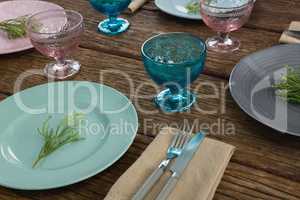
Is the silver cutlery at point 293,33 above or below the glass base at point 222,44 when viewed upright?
above

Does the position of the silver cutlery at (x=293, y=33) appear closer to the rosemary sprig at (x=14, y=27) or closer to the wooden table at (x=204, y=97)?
the wooden table at (x=204, y=97)

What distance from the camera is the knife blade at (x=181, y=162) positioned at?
592 millimetres

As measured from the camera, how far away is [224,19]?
913mm

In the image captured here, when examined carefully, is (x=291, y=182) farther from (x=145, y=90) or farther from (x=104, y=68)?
Result: (x=104, y=68)

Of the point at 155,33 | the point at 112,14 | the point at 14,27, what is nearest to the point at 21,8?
the point at 14,27

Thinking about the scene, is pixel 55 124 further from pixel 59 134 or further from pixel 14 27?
pixel 14 27

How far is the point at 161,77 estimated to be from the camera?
75 cm

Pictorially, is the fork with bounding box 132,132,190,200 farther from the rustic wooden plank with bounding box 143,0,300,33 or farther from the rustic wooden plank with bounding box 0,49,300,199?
the rustic wooden plank with bounding box 143,0,300,33

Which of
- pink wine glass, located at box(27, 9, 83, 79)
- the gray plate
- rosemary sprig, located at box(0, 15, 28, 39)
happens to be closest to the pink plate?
rosemary sprig, located at box(0, 15, 28, 39)

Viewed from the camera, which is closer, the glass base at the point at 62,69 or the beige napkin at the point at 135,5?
the glass base at the point at 62,69

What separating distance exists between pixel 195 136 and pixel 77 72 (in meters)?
0.34

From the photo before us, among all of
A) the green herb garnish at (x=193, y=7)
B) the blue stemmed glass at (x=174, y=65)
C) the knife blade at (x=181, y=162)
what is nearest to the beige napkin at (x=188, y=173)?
the knife blade at (x=181, y=162)

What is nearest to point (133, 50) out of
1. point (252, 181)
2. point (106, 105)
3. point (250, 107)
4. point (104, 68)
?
point (104, 68)

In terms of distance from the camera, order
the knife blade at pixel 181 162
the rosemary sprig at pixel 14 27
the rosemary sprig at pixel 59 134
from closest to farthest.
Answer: the knife blade at pixel 181 162
the rosemary sprig at pixel 59 134
the rosemary sprig at pixel 14 27
